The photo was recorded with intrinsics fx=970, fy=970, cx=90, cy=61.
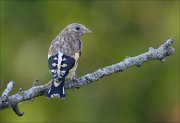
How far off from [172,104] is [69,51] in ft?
24.8

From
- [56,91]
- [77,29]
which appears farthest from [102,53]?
[56,91]

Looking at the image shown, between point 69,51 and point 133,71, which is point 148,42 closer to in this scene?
point 133,71

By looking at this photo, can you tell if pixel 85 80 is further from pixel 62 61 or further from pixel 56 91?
pixel 62 61

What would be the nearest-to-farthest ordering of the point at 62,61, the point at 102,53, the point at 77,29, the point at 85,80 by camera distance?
the point at 85,80 < the point at 62,61 < the point at 77,29 < the point at 102,53

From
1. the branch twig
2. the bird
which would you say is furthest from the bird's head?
the branch twig

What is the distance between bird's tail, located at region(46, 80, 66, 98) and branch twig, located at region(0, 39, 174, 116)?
0.15 feet

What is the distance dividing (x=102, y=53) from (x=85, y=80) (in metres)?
7.63

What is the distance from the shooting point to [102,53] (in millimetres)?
16375

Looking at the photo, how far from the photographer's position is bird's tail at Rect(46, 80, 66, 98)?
28.6 ft

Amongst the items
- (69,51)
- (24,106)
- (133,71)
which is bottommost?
(69,51)

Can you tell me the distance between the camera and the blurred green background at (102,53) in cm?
1584

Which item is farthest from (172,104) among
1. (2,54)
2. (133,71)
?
(2,54)

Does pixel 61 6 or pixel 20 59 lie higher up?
pixel 61 6

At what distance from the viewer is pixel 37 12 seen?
16516 mm
